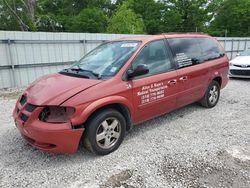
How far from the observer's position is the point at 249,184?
108 inches

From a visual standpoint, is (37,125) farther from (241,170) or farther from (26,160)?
(241,170)

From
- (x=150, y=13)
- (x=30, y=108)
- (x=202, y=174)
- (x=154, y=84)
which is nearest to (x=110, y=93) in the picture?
(x=154, y=84)

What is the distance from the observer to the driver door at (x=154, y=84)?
3703 mm

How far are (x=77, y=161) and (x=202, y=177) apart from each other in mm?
1725

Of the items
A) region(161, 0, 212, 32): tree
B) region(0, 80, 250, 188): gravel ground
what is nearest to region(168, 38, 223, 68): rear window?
region(0, 80, 250, 188): gravel ground

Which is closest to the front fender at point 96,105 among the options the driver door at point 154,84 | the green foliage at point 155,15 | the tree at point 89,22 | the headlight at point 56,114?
the headlight at point 56,114

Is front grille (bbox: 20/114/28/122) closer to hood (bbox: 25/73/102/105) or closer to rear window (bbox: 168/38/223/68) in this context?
hood (bbox: 25/73/102/105)

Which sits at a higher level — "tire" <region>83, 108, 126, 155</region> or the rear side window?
the rear side window

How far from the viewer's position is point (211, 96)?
18.0 ft

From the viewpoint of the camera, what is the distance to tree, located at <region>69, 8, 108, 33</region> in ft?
101

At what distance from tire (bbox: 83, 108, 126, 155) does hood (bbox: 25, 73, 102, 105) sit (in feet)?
1.50

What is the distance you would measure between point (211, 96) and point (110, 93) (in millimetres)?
3158

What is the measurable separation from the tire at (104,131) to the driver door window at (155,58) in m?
0.89

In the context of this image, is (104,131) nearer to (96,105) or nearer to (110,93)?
(96,105)
